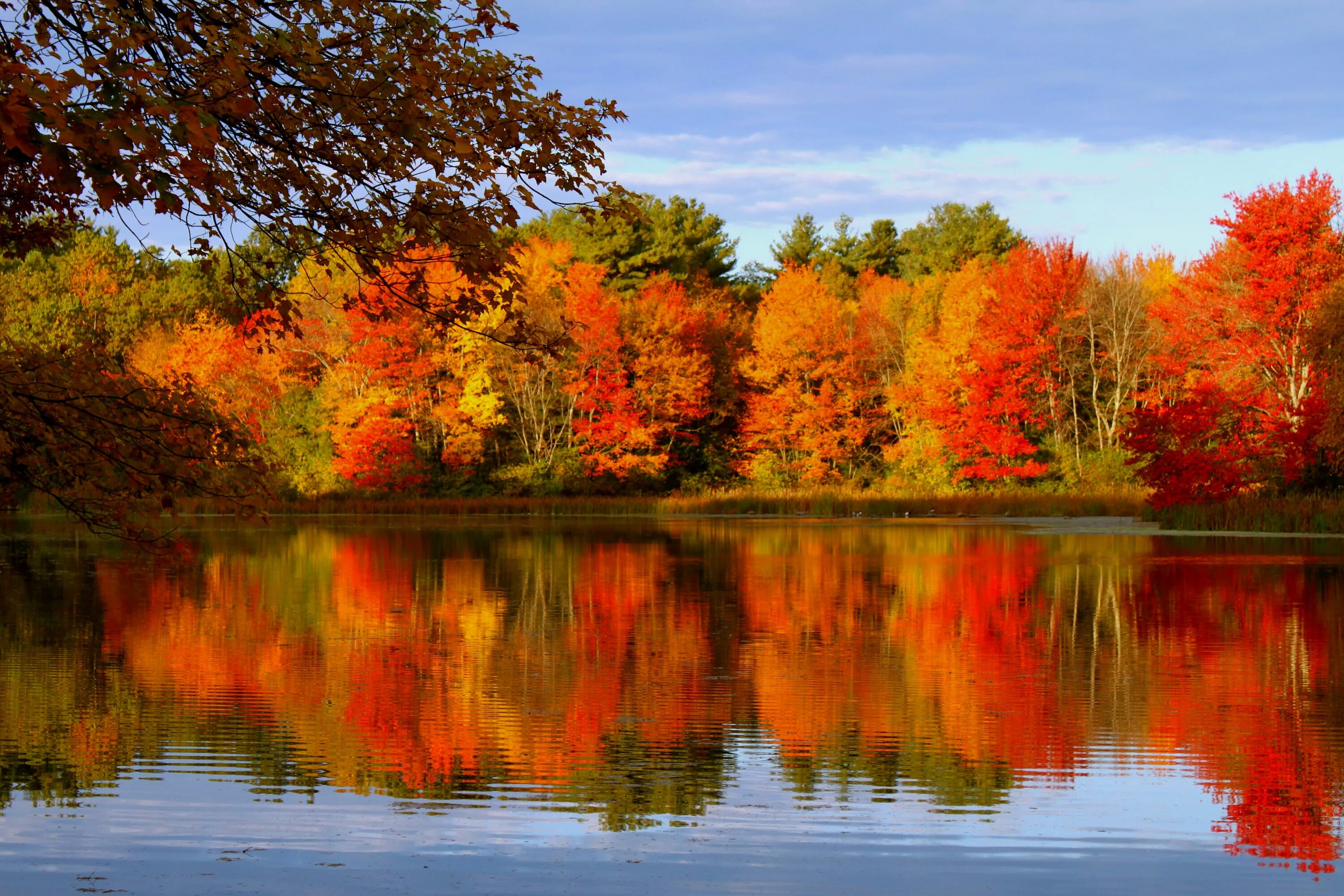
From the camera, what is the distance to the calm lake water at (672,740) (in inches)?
226

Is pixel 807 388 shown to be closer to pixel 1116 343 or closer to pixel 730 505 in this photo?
pixel 730 505

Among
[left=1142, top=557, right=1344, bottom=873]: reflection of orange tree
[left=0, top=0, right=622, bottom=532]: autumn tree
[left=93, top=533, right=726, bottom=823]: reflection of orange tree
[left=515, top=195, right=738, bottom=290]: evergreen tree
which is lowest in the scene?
[left=1142, top=557, right=1344, bottom=873]: reflection of orange tree

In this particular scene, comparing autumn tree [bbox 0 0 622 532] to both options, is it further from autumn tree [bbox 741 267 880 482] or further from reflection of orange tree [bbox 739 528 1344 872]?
autumn tree [bbox 741 267 880 482]

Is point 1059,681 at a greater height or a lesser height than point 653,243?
lesser

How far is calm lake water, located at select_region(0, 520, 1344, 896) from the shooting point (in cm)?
574

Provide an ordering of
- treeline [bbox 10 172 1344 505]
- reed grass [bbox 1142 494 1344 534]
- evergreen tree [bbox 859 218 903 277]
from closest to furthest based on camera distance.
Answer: reed grass [bbox 1142 494 1344 534] → treeline [bbox 10 172 1344 505] → evergreen tree [bbox 859 218 903 277]

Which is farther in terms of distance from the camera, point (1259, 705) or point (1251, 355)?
point (1251, 355)

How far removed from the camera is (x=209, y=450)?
27.9 ft

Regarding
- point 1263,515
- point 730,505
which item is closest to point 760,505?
point 730,505

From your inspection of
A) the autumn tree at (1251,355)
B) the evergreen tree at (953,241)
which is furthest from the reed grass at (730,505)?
the evergreen tree at (953,241)

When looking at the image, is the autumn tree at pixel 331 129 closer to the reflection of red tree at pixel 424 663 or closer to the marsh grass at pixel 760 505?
the reflection of red tree at pixel 424 663

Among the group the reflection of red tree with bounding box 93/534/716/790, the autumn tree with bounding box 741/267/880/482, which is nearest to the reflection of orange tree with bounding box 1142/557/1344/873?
the reflection of red tree with bounding box 93/534/716/790

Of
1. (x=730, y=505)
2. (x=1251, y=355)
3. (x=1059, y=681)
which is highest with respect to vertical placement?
(x=1251, y=355)

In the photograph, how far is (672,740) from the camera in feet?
27.3
